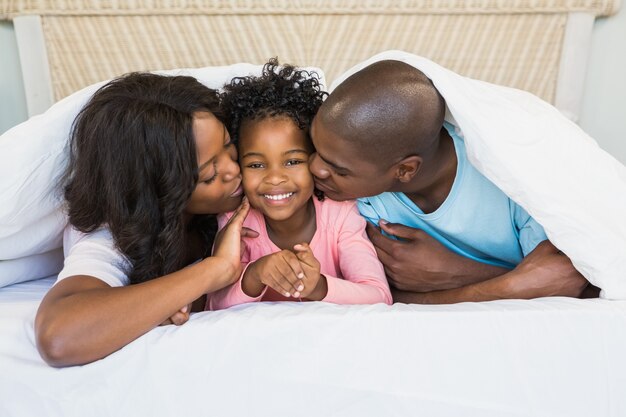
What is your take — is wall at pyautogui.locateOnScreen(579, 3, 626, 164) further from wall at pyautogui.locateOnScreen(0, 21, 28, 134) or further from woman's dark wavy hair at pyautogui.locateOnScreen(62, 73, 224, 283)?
wall at pyautogui.locateOnScreen(0, 21, 28, 134)

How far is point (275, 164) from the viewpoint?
1003 millimetres

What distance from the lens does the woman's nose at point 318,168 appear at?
98 cm

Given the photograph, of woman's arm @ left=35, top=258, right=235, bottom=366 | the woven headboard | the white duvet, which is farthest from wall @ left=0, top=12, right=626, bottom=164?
woman's arm @ left=35, top=258, right=235, bottom=366

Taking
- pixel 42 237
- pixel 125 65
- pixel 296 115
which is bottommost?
pixel 42 237

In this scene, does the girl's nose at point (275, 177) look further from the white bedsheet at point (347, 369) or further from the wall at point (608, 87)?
the wall at point (608, 87)

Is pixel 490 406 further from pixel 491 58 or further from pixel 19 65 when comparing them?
pixel 19 65

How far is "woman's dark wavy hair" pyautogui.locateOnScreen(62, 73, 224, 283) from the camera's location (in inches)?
35.5

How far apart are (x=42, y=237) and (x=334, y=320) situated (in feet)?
1.99

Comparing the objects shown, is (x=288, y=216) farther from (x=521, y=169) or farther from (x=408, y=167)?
(x=521, y=169)

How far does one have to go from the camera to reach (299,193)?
103 centimetres

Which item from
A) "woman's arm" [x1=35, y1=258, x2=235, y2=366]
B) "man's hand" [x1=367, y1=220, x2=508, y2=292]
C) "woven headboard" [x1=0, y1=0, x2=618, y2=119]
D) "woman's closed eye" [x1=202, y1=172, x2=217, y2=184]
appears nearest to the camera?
"woman's arm" [x1=35, y1=258, x2=235, y2=366]

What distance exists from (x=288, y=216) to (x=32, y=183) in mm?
459

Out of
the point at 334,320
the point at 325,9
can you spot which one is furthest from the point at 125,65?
the point at 334,320

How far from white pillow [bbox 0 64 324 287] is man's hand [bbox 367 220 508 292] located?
63 cm
